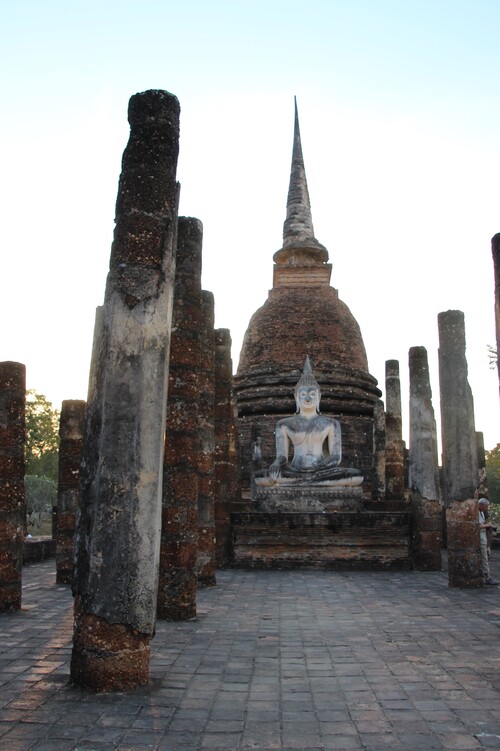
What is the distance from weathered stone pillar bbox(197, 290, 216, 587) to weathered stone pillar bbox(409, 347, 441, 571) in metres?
3.92

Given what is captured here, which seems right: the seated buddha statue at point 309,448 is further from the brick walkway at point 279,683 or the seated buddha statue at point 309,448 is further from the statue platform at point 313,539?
the brick walkway at point 279,683

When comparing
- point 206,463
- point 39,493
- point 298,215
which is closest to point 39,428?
point 39,493

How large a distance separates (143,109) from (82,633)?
12.2ft

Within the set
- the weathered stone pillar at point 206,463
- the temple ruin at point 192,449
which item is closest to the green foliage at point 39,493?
the temple ruin at point 192,449

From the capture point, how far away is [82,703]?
12.8 feet

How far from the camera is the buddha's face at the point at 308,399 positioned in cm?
1605

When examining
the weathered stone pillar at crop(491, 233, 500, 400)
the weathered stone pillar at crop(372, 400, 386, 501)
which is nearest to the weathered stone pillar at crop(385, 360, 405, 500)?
the weathered stone pillar at crop(372, 400, 386, 501)

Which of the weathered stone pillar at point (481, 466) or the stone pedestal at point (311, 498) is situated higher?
the weathered stone pillar at point (481, 466)

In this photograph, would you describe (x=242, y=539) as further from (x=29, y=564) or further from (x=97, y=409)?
(x=97, y=409)

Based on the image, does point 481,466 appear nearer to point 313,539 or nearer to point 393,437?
point 393,437

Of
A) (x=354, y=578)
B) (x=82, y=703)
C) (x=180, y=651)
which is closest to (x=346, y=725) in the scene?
(x=82, y=703)

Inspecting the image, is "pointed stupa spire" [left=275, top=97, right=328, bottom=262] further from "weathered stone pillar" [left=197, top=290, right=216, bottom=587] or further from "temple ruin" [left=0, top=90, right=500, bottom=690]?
"weathered stone pillar" [left=197, top=290, right=216, bottom=587]

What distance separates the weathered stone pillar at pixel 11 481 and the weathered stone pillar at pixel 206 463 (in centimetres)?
258

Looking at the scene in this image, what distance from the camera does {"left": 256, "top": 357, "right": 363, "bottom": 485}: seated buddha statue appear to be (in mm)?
14516
